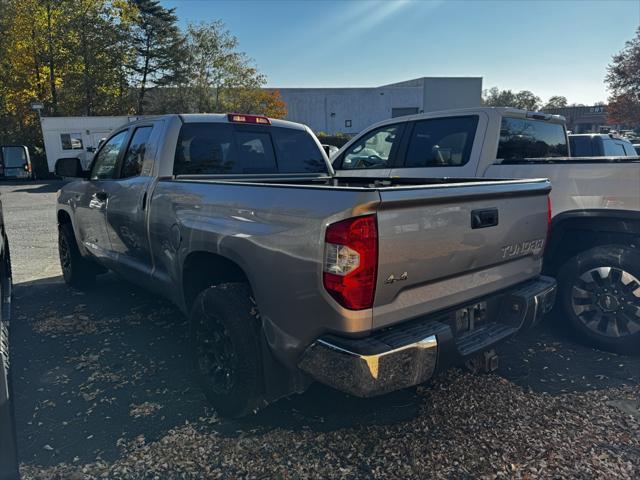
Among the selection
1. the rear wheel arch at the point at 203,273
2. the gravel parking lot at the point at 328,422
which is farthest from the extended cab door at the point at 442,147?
the rear wheel arch at the point at 203,273

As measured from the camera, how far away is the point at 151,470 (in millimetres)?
2457

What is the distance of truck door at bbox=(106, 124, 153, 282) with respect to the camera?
377 cm

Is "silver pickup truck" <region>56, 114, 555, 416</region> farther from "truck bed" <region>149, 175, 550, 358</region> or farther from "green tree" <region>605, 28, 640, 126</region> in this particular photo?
"green tree" <region>605, 28, 640, 126</region>

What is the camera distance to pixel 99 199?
4.54 m

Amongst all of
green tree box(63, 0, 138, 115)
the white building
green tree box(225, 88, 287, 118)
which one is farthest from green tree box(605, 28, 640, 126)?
green tree box(63, 0, 138, 115)

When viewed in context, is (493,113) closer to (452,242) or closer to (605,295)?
(605,295)

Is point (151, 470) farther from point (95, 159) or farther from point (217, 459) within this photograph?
point (95, 159)

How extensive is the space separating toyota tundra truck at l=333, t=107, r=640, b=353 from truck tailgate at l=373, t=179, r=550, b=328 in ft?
3.13

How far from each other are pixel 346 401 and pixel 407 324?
1.05 metres

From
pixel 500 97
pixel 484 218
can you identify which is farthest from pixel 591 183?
pixel 500 97

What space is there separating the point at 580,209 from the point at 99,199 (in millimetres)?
4397

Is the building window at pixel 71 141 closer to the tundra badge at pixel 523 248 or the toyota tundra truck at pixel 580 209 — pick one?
the toyota tundra truck at pixel 580 209

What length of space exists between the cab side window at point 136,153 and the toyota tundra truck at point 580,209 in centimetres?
182

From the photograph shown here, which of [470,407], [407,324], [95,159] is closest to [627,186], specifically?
[470,407]
